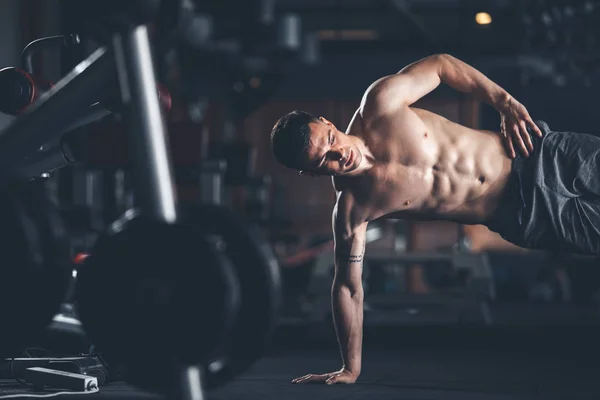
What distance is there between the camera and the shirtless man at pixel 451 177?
8.71 ft

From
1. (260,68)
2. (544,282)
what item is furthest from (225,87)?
(544,282)

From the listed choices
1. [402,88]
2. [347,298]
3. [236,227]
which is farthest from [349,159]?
[236,227]

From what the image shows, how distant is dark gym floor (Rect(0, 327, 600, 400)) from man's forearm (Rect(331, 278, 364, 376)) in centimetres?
10

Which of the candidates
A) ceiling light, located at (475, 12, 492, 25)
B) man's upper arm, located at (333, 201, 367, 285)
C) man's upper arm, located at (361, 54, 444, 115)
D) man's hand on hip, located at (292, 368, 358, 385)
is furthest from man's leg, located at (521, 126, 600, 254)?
ceiling light, located at (475, 12, 492, 25)

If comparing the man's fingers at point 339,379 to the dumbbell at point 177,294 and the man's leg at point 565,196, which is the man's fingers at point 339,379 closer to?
the man's leg at point 565,196

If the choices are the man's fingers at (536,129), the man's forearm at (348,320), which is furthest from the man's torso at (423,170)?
the man's forearm at (348,320)

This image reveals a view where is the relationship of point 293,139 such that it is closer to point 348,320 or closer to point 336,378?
point 348,320

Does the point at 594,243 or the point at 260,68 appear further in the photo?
the point at 260,68

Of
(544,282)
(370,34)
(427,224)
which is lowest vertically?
(544,282)

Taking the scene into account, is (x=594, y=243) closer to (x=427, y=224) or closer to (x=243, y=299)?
(x=243, y=299)

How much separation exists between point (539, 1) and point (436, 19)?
3.04 metres

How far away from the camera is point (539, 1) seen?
20.4 feet

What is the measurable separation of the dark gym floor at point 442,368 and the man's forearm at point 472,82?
888mm

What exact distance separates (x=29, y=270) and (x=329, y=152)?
39.2 inches
